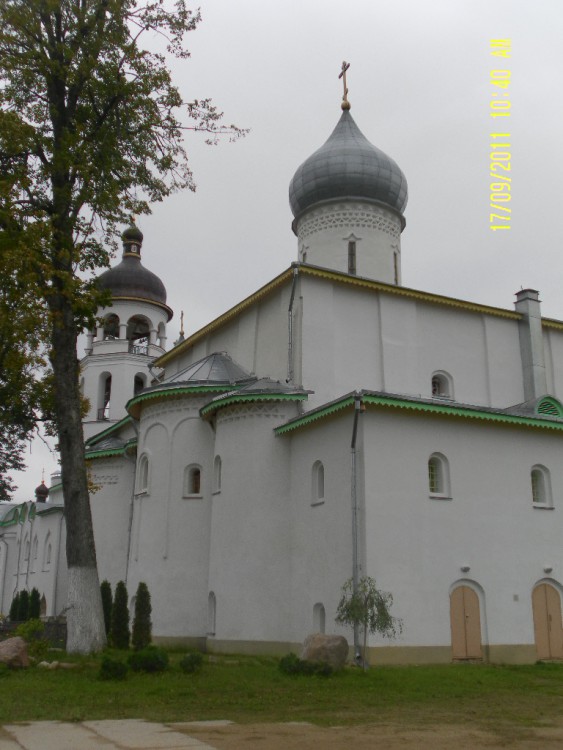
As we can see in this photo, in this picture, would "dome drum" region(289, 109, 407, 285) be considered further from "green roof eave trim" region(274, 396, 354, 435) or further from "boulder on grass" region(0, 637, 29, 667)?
"boulder on grass" region(0, 637, 29, 667)

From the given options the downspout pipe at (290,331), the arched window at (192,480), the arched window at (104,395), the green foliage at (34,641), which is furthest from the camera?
the arched window at (104,395)

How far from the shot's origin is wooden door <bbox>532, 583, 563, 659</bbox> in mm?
16578

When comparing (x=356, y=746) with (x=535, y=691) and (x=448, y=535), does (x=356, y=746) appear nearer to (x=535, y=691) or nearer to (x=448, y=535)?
(x=535, y=691)

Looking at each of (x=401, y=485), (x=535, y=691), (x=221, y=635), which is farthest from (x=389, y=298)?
(x=535, y=691)

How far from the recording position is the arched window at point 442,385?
2091 centimetres

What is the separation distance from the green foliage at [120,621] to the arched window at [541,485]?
10021 mm

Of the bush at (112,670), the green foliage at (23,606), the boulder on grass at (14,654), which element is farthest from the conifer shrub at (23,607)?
the bush at (112,670)

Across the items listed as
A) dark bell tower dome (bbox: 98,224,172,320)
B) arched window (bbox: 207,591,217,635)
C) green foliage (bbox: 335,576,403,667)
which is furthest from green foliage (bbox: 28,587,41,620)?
green foliage (bbox: 335,576,403,667)

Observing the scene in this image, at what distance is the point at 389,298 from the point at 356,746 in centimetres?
1459

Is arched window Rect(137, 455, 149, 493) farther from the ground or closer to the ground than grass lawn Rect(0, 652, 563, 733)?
farther from the ground

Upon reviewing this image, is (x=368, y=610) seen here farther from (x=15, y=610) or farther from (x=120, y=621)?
(x=15, y=610)

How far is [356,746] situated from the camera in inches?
285

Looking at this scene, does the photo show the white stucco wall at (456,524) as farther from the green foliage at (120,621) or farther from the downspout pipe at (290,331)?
the green foliage at (120,621)

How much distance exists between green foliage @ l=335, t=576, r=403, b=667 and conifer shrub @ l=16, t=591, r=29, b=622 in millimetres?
21474
